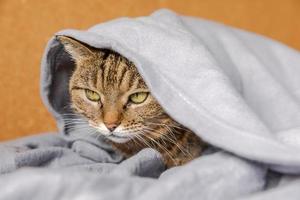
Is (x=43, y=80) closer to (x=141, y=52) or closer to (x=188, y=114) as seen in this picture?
(x=141, y=52)

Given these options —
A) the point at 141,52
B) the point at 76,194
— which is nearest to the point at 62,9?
the point at 141,52

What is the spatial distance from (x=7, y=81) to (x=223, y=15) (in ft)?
3.06

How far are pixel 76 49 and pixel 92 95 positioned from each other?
15 cm

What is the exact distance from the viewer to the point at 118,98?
125 cm

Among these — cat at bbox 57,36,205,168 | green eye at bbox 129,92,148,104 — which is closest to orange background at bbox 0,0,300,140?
cat at bbox 57,36,205,168

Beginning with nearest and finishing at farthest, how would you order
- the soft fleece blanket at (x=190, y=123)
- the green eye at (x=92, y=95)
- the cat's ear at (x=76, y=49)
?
the soft fleece blanket at (x=190, y=123)
the cat's ear at (x=76, y=49)
the green eye at (x=92, y=95)

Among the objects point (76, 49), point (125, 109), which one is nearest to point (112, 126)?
point (125, 109)

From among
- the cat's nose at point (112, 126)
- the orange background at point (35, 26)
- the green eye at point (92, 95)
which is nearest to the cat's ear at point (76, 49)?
the green eye at point (92, 95)

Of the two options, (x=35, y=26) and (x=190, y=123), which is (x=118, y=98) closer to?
(x=190, y=123)

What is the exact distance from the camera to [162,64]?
108 cm

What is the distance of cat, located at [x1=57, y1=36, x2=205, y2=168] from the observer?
1.23 meters

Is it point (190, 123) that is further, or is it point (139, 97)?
point (139, 97)

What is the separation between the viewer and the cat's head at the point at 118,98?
1.23 m

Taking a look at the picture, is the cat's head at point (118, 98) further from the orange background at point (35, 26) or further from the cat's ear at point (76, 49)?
the orange background at point (35, 26)
